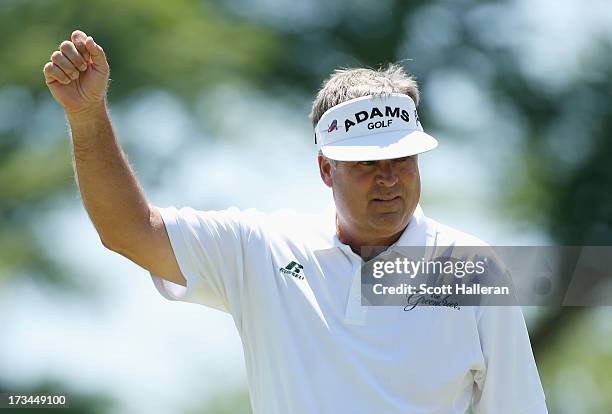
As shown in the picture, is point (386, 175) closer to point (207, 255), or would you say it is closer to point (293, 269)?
point (293, 269)

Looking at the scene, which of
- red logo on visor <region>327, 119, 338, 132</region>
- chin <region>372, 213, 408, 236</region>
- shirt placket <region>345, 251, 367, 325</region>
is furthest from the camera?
red logo on visor <region>327, 119, 338, 132</region>

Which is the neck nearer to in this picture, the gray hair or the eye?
the eye

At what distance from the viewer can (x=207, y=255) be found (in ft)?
13.0

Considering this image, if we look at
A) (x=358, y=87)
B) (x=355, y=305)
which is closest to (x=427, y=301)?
(x=355, y=305)

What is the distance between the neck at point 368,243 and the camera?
4.11 meters

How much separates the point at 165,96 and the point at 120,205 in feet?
15.9

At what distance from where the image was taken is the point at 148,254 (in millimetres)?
3898

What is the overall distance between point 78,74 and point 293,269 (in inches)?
30.1

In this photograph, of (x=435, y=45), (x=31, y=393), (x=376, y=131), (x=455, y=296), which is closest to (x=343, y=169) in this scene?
(x=376, y=131)

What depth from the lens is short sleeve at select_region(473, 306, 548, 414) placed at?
3.96 metres

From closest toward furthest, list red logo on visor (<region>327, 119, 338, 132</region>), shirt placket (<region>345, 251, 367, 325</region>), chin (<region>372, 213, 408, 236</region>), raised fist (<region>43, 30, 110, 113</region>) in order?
raised fist (<region>43, 30, 110, 113</region>), shirt placket (<region>345, 251, 367, 325</region>), chin (<region>372, 213, 408, 236</region>), red logo on visor (<region>327, 119, 338, 132</region>)

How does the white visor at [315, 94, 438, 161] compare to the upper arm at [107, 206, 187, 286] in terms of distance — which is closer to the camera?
the upper arm at [107, 206, 187, 286]

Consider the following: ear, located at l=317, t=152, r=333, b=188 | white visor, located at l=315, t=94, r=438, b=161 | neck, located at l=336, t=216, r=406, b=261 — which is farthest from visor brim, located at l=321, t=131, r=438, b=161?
neck, located at l=336, t=216, r=406, b=261

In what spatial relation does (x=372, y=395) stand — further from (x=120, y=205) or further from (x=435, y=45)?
(x=435, y=45)
